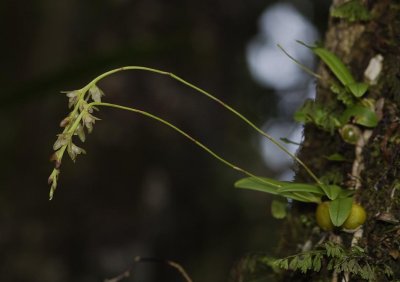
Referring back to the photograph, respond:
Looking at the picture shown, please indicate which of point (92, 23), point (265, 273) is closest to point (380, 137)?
point (265, 273)

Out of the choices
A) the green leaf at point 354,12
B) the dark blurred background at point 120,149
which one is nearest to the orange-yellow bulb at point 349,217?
the green leaf at point 354,12

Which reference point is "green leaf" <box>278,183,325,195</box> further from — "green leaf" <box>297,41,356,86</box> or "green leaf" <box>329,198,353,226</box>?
"green leaf" <box>297,41,356,86</box>

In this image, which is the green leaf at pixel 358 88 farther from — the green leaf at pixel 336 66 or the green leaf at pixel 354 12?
the green leaf at pixel 354 12

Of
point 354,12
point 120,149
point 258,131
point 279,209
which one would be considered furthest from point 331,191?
point 120,149

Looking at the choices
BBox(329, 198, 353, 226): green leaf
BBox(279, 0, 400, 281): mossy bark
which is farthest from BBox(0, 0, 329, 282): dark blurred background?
BBox(329, 198, 353, 226): green leaf

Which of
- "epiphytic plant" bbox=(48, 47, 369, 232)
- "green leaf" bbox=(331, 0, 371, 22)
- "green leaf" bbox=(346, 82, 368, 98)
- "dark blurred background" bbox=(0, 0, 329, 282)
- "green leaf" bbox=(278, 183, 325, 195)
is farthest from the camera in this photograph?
"dark blurred background" bbox=(0, 0, 329, 282)

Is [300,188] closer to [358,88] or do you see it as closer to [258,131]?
[258,131]
